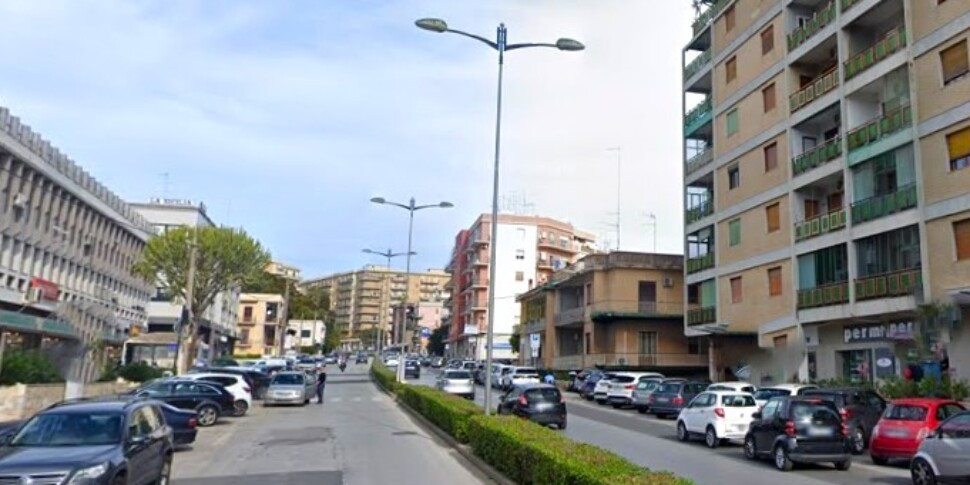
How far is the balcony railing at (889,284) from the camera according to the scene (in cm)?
2734

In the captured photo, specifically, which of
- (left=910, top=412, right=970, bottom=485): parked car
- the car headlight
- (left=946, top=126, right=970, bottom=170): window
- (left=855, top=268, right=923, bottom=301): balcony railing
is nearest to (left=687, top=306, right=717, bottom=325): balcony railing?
(left=855, top=268, right=923, bottom=301): balcony railing

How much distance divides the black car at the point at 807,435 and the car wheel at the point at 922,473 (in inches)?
106

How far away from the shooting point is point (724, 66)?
143 ft

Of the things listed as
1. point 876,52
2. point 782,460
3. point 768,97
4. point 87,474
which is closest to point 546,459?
point 87,474

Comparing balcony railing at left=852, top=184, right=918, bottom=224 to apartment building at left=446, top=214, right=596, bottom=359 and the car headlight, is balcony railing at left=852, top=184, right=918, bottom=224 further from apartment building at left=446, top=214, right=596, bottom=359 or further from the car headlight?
apartment building at left=446, top=214, right=596, bottom=359

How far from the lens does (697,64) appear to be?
47.2 meters

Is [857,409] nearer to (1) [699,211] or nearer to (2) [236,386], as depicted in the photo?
(2) [236,386]

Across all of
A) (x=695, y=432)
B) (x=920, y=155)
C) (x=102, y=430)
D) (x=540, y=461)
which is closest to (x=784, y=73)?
(x=920, y=155)

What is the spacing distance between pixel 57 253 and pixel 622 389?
1126 inches

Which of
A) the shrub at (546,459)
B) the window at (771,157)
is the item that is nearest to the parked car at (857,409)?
the shrub at (546,459)

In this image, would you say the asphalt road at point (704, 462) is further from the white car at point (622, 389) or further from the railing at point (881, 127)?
the railing at point (881, 127)

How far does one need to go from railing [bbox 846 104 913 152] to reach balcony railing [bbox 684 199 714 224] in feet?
43.8

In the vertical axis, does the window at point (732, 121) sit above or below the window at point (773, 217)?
above

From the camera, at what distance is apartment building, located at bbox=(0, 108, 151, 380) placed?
32562 mm
